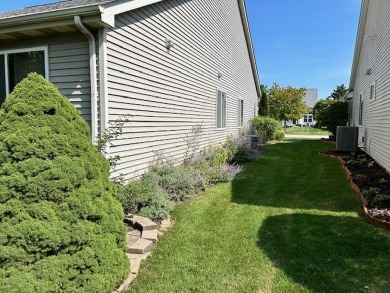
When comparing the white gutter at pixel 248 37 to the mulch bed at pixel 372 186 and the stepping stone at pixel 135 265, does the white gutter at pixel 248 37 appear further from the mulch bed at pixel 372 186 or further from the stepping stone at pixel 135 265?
the stepping stone at pixel 135 265

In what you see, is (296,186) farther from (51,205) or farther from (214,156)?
(51,205)

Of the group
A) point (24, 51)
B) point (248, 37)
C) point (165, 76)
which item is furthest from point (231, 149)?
point (248, 37)

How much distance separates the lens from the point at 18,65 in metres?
5.31

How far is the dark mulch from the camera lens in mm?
4801

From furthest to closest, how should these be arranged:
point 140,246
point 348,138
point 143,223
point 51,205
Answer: point 348,138 < point 143,223 < point 140,246 < point 51,205

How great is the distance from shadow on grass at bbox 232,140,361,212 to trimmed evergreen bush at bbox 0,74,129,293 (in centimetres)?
343

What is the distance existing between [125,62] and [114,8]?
958 millimetres

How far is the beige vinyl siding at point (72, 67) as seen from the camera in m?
4.80

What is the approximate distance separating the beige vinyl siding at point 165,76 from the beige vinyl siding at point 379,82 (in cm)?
503

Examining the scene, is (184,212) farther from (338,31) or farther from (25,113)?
(338,31)

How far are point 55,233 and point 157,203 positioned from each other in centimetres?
240

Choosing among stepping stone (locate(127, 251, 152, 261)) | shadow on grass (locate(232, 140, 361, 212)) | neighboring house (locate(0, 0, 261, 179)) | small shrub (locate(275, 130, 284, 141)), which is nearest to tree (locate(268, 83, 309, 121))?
small shrub (locate(275, 130, 284, 141))

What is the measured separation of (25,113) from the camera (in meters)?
2.78

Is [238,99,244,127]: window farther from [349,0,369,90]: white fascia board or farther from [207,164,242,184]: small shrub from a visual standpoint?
[207,164,242,184]: small shrub
